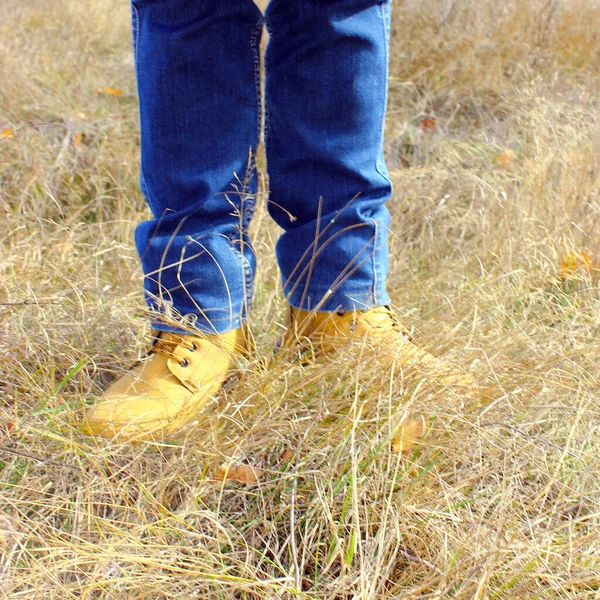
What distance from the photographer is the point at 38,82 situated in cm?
222

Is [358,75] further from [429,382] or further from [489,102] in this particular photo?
[489,102]

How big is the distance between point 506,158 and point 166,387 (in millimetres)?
1367

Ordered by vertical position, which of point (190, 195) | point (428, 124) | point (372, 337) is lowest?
point (428, 124)

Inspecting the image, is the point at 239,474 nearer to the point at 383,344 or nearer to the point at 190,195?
the point at 383,344

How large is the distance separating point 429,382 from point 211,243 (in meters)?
0.40

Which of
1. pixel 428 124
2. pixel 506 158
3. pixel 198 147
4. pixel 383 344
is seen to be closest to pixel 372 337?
pixel 383 344

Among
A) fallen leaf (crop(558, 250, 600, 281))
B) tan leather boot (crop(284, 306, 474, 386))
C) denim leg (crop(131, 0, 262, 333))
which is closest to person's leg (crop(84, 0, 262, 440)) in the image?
denim leg (crop(131, 0, 262, 333))

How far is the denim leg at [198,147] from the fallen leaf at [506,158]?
3.69 feet

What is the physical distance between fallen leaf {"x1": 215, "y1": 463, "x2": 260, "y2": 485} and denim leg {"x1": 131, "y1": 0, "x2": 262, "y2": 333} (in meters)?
0.25

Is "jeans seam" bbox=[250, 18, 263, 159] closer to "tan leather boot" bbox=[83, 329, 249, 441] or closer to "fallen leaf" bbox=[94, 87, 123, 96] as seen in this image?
"tan leather boot" bbox=[83, 329, 249, 441]

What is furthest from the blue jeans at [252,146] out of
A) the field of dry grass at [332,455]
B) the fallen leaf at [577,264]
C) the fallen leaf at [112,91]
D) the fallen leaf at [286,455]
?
the fallen leaf at [112,91]

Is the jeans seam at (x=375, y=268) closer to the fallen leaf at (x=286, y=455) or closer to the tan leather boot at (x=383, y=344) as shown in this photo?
the tan leather boot at (x=383, y=344)

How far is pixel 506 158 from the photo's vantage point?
1926mm

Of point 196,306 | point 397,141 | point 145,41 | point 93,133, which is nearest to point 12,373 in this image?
point 196,306
